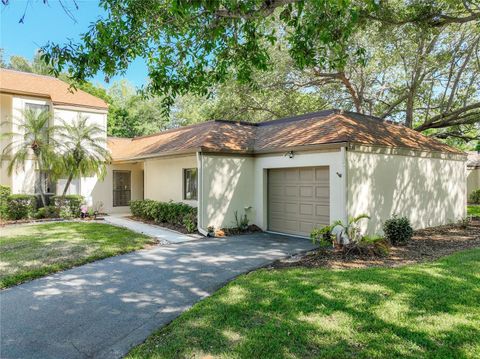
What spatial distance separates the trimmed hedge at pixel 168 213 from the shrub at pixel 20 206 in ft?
15.2

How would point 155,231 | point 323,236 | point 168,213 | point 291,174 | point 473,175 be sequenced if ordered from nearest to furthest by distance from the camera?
point 323,236 < point 291,174 < point 155,231 < point 168,213 < point 473,175

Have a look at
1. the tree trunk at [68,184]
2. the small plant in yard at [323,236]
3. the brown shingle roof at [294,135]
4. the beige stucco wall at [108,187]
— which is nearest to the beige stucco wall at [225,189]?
the brown shingle roof at [294,135]

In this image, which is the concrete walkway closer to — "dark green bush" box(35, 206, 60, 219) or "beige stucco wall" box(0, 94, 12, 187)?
"dark green bush" box(35, 206, 60, 219)

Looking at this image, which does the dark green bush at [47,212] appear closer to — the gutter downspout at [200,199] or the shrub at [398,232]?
the gutter downspout at [200,199]

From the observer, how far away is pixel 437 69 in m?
18.4

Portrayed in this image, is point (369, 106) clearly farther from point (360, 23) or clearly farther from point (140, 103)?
point (140, 103)

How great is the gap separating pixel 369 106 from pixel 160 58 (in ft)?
57.3

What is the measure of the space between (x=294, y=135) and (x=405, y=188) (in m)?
4.27

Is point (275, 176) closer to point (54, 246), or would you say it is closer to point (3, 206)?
point (54, 246)

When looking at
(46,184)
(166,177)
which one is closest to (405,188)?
(166,177)

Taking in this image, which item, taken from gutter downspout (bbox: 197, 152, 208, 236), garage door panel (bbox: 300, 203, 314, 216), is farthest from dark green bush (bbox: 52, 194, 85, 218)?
garage door panel (bbox: 300, 203, 314, 216)

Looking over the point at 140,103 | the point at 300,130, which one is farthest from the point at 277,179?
the point at 140,103

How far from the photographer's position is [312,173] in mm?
11336

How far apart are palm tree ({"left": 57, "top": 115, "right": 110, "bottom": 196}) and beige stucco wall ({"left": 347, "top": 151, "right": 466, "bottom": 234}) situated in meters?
12.0
